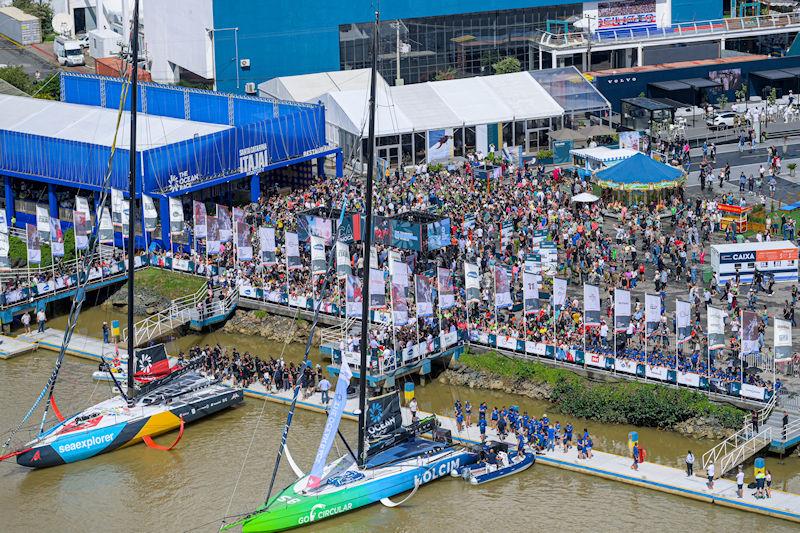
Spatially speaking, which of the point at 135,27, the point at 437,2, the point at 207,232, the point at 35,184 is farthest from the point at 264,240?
the point at 437,2

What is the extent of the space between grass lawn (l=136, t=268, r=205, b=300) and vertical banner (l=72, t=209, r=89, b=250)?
3.04 meters

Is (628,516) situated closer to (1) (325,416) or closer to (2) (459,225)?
(1) (325,416)

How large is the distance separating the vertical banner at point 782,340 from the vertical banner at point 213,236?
27.2 metres

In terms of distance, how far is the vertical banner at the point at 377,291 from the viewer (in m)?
57.0

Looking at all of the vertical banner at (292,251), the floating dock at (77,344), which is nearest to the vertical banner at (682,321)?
the vertical banner at (292,251)

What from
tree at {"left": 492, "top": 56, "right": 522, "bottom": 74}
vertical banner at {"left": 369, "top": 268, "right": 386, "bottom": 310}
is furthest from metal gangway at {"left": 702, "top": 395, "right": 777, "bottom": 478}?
tree at {"left": 492, "top": 56, "right": 522, "bottom": 74}

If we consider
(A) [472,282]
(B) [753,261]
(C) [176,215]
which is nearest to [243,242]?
(C) [176,215]

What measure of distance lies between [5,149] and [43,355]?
20.5 meters

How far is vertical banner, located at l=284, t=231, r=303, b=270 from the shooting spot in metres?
63.0

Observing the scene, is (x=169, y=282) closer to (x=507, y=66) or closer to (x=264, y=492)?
(x=264, y=492)

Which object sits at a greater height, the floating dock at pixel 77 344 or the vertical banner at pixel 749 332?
the vertical banner at pixel 749 332

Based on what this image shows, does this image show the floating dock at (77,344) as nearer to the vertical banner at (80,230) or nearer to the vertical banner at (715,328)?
the vertical banner at (80,230)

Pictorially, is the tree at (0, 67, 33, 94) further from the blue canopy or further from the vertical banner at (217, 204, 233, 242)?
the blue canopy

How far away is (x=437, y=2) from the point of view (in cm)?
9869
